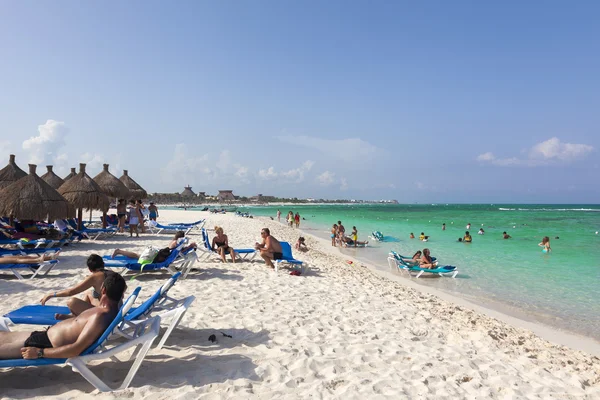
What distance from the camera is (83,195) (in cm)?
1309

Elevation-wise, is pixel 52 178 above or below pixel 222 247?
above

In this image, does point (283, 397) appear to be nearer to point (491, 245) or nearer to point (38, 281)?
point (38, 281)

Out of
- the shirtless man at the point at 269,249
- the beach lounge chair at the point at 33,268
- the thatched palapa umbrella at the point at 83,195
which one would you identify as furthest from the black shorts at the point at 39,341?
the thatched palapa umbrella at the point at 83,195

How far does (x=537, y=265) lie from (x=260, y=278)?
32.8 feet

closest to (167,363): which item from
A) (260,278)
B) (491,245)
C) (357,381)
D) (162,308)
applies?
(162,308)

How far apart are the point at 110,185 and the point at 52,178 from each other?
2288 mm

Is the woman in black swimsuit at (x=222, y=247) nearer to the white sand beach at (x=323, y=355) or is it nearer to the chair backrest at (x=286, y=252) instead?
the chair backrest at (x=286, y=252)

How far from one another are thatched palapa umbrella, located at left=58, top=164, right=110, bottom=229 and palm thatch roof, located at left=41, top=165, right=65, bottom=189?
2.62 metres

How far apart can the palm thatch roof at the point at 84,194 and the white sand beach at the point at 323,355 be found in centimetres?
733

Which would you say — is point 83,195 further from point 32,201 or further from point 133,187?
point 133,187

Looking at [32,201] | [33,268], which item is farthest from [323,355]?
[32,201]

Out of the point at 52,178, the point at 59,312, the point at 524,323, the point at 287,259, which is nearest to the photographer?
the point at 59,312

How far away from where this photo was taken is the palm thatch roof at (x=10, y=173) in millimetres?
13281

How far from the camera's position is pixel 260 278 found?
23.0ft
